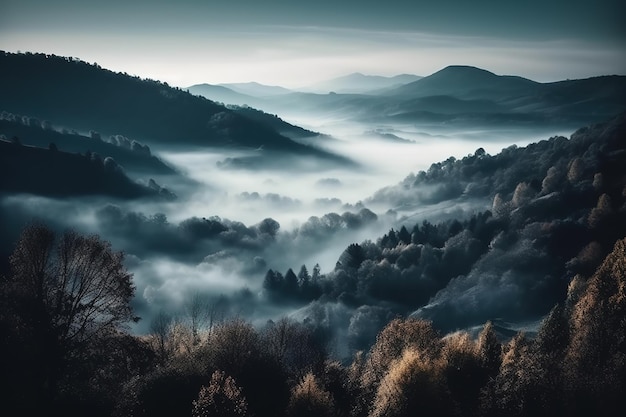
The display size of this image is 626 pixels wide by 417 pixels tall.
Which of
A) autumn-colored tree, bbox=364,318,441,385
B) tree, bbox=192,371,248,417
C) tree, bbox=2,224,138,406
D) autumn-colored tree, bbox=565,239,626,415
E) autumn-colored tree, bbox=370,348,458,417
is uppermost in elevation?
tree, bbox=2,224,138,406

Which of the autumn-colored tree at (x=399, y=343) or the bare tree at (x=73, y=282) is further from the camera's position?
the autumn-colored tree at (x=399, y=343)

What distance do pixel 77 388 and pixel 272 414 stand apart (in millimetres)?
16282

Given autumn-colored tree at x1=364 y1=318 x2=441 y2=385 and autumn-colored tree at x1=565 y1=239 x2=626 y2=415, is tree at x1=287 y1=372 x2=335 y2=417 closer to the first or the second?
autumn-colored tree at x1=364 y1=318 x2=441 y2=385

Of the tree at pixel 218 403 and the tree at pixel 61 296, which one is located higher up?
the tree at pixel 61 296

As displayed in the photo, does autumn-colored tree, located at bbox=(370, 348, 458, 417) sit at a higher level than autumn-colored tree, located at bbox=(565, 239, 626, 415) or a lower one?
lower

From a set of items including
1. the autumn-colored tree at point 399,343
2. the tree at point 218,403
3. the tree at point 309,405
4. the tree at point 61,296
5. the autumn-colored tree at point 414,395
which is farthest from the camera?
the autumn-colored tree at point 399,343

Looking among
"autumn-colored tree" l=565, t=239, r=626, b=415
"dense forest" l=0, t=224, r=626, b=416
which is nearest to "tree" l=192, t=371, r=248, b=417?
"dense forest" l=0, t=224, r=626, b=416

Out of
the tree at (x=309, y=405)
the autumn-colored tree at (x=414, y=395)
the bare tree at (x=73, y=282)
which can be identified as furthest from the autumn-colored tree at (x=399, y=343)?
the bare tree at (x=73, y=282)

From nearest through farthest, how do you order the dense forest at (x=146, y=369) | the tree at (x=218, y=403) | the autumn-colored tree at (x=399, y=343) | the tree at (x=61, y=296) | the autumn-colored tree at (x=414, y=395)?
the tree at (x=61, y=296) → the dense forest at (x=146, y=369) → the tree at (x=218, y=403) → the autumn-colored tree at (x=414, y=395) → the autumn-colored tree at (x=399, y=343)

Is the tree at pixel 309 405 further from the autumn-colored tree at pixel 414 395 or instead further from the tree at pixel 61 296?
the tree at pixel 61 296

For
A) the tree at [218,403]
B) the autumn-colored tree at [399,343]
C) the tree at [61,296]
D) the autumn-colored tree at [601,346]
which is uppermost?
the tree at [61,296]

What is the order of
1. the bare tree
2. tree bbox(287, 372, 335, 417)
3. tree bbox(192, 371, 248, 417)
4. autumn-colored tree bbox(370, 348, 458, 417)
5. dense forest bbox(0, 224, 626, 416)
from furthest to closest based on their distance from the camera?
tree bbox(287, 372, 335, 417), autumn-colored tree bbox(370, 348, 458, 417), tree bbox(192, 371, 248, 417), the bare tree, dense forest bbox(0, 224, 626, 416)

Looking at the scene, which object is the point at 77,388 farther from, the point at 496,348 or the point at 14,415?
the point at 496,348

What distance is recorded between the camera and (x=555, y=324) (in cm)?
5650
